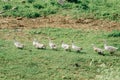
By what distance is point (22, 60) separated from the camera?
55.2ft

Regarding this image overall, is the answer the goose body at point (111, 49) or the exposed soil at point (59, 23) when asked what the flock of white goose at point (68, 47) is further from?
the exposed soil at point (59, 23)

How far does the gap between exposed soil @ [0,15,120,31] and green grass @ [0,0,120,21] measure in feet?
1.46

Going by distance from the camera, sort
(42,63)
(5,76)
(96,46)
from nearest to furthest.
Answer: (5,76), (42,63), (96,46)

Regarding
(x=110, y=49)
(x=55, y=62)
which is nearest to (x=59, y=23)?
(x=110, y=49)

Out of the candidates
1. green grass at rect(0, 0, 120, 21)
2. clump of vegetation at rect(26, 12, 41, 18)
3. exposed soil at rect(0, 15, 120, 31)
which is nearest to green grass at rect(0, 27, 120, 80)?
exposed soil at rect(0, 15, 120, 31)

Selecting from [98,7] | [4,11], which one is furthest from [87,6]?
[4,11]

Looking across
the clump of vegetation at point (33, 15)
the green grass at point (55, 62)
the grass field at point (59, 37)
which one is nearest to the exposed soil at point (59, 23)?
the grass field at point (59, 37)

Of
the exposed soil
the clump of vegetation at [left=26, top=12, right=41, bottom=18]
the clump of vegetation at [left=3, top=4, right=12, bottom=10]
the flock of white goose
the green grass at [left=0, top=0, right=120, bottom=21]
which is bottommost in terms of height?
the exposed soil

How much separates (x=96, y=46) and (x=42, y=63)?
3.45 m

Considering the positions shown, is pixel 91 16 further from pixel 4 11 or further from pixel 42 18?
pixel 4 11

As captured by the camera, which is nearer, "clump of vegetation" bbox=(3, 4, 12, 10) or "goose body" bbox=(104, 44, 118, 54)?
"goose body" bbox=(104, 44, 118, 54)

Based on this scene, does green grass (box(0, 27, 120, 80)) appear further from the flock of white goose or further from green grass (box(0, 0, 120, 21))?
green grass (box(0, 0, 120, 21))

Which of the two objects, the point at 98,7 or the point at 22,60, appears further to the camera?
the point at 98,7

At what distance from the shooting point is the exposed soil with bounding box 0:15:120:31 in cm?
2200
